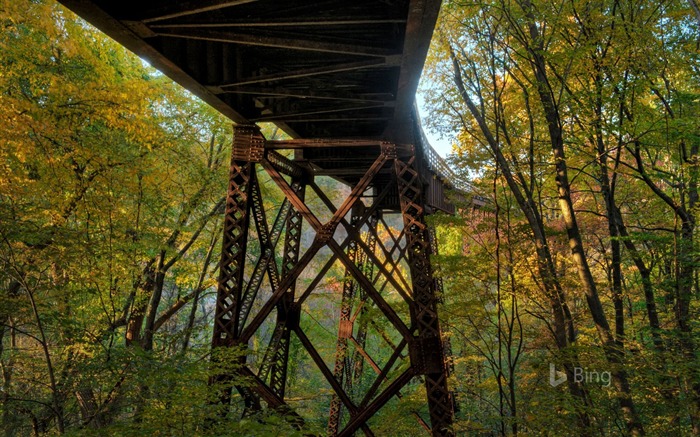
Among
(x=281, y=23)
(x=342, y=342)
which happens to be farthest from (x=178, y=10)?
(x=342, y=342)

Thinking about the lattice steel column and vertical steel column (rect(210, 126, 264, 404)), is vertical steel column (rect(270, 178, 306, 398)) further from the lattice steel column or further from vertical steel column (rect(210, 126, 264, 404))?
vertical steel column (rect(210, 126, 264, 404))

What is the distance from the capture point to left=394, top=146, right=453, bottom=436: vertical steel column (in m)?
6.00

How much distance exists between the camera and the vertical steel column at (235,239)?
6180mm

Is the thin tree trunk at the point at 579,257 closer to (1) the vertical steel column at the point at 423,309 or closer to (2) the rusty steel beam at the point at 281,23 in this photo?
(1) the vertical steel column at the point at 423,309

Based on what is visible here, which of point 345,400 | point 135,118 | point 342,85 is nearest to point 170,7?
point 342,85

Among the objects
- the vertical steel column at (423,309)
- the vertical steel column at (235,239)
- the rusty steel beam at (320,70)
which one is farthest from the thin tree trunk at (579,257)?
the vertical steel column at (235,239)

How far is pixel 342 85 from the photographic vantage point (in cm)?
651

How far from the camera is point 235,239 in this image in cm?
643

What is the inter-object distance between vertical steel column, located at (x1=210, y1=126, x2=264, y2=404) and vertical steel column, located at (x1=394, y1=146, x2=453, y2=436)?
2.52 metres

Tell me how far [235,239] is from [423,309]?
3.19m

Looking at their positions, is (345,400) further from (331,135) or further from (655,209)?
(655,209)

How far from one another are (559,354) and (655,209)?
6723mm

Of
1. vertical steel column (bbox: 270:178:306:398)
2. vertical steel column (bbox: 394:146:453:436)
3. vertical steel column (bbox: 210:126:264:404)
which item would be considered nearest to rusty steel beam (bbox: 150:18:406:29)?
vertical steel column (bbox: 210:126:264:404)

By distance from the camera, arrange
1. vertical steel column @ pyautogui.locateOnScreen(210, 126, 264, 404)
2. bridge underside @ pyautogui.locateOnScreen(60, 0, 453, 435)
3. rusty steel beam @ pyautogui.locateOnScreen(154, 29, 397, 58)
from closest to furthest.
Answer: bridge underside @ pyautogui.locateOnScreen(60, 0, 453, 435) < rusty steel beam @ pyautogui.locateOnScreen(154, 29, 397, 58) < vertical steel column @ pyautogui.locateOnScreen(210, 126, 264, 404)
